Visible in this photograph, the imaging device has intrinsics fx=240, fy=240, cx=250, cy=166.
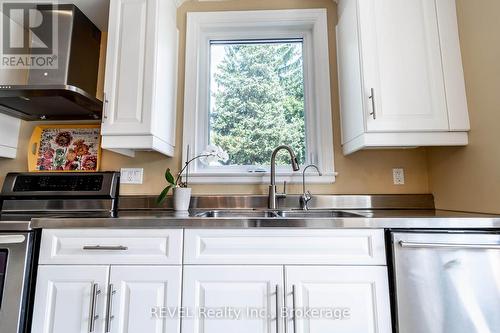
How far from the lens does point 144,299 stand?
3.26ft

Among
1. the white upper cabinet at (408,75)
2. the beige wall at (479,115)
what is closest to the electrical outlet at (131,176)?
the white upper cabinet at (408,75)

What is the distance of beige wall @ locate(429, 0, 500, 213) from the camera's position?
113 cm

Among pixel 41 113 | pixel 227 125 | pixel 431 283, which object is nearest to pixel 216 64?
pixel 227 125

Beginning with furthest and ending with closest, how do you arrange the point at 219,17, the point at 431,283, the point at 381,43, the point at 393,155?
the point at 219,17 → the point at 393,155 → the point at 381,43 → the point at 431,283

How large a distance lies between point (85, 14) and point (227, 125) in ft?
4.10

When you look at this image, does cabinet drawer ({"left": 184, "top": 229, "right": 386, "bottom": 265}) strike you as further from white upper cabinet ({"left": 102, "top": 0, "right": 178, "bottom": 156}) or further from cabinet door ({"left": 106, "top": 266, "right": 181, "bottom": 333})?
white upper cabinet ({"left": 102, "top": 0, "right": 178, "bottom": 156})

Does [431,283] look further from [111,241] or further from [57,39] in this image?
[57,39]

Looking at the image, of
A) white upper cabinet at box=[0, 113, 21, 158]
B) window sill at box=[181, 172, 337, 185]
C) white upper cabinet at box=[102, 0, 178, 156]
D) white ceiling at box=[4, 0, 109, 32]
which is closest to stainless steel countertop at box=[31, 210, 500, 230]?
white upper cabinet at box=[102, 0, 178, 156]

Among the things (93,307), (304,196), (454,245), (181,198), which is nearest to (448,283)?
(454,245)

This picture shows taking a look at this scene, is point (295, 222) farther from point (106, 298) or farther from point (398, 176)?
point (398, 176)

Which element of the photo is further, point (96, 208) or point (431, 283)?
point (96, 208)

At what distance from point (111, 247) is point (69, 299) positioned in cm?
27

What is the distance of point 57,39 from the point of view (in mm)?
1479

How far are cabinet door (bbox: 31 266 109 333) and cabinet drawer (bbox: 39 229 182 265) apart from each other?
40 mm
